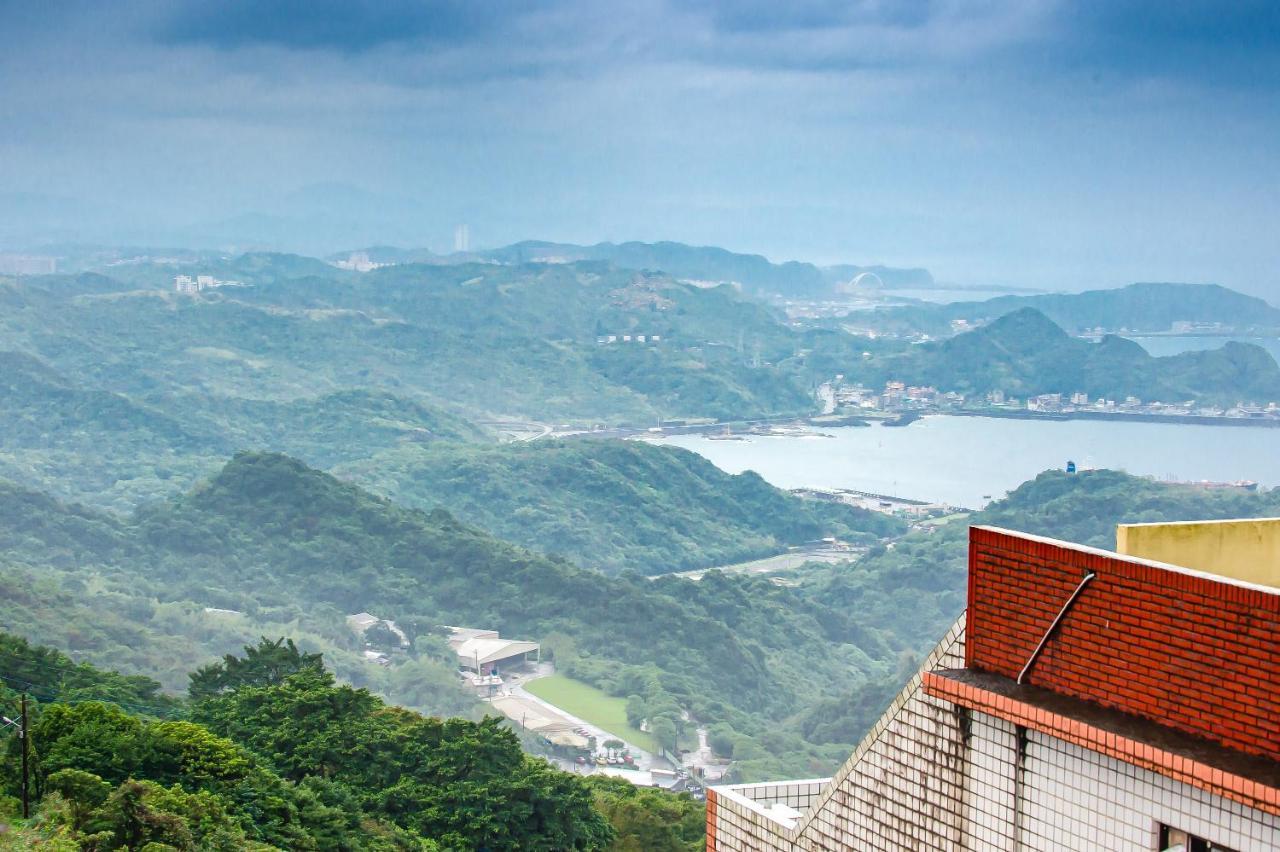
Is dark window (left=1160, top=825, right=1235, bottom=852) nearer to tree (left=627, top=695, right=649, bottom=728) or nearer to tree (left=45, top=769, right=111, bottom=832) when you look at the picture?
tree (left=45, top=769, right=111, bottom=832)

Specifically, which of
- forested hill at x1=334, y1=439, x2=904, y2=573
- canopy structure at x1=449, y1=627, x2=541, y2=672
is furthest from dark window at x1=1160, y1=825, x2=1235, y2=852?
→ forested hill at x1=334, y1=439, x2=904, y2=573

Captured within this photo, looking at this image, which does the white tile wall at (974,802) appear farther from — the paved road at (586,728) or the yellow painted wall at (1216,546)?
the paved road at (586,728)

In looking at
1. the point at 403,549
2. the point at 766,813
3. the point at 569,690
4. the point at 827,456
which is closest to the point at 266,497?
the point at 403,549

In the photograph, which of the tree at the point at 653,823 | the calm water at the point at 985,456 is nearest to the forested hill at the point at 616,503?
the calm water at the point at 985,456

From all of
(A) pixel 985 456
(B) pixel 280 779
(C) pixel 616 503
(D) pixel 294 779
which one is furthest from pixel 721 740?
(A) pixel 985 456

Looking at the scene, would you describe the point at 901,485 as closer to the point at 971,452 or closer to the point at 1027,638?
the point at 971,452
